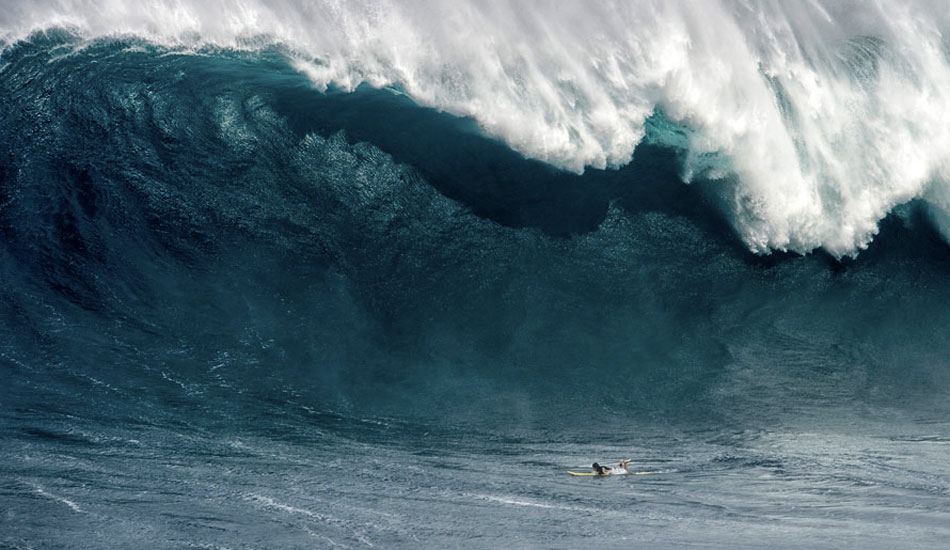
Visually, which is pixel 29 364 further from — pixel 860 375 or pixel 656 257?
pixel 860 375

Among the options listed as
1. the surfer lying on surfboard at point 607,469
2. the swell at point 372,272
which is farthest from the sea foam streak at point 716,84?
the surfer lying on surfboard at point 607,469

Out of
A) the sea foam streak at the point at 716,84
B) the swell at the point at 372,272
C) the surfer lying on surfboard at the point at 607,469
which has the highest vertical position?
the sea foam streak at the point at 716,84

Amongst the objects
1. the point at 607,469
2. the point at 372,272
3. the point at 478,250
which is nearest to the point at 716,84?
the point at 478,250

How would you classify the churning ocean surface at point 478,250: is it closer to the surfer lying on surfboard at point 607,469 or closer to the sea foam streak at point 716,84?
the sea foam streak at point 716,84

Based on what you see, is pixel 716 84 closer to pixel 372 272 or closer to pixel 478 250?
pixel 478 250

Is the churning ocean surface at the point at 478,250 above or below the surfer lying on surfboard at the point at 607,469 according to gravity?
above

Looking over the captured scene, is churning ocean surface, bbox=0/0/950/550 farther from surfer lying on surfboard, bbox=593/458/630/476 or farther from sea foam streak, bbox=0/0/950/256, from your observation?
surfer lying on surfboard, bbox=593/458/630/476

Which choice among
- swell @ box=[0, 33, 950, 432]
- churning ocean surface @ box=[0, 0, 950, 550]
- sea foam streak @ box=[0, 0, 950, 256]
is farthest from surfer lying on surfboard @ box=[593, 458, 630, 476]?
sea foam streak @ box=[0, 0, 950, 256]
